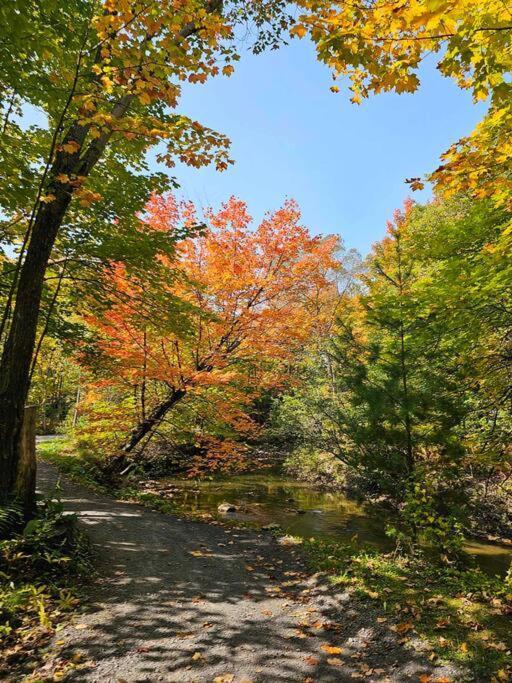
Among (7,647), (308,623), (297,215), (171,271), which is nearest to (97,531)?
(7,647)

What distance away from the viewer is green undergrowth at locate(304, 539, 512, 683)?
3.55 metres

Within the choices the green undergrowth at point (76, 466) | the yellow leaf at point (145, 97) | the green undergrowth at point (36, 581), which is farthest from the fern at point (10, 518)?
the green undergrowth at point (76, 466)

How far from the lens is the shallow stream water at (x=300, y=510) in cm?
888

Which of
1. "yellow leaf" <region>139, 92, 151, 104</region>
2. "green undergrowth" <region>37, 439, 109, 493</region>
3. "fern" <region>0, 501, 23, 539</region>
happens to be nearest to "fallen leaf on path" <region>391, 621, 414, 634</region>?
"fern" <region>0, 501, 23, 539</region>

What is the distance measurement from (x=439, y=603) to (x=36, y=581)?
4.79 meters

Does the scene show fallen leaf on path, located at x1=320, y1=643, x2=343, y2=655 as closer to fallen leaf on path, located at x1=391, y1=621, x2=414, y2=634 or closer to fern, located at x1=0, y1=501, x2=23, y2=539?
fallen leaf on path, located at x1=391, y1=621, x2=414, y2=634

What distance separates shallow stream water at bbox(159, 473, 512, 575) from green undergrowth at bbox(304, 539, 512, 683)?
2661mm

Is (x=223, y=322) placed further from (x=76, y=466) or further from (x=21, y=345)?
(x=76, y=466)

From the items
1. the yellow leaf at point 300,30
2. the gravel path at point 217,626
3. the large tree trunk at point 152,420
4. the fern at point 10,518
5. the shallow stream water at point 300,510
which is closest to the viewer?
the yellow leaf at point 300,30

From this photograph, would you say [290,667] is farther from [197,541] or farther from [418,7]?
[418,7]

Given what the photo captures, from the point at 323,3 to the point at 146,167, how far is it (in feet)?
20.6

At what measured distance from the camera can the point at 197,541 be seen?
7.07m

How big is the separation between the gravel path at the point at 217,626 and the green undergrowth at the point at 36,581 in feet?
0.67

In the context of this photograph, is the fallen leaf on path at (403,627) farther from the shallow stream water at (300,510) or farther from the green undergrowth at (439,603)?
the shallow stream water at (300,510)
